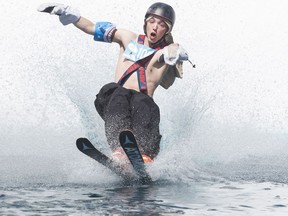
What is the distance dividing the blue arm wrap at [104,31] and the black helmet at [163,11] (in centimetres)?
66

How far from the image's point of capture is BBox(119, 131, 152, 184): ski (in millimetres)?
7262

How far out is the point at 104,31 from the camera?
29.9 feet

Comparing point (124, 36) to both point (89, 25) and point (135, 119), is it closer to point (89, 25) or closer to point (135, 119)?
point (89, 25)

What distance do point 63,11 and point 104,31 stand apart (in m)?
Answer: 0.73

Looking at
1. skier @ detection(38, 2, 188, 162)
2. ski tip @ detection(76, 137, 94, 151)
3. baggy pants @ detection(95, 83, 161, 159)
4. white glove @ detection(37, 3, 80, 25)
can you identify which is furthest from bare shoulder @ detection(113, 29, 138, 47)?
ski tip @ detection(76, 137, 94, 151)

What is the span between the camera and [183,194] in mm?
6348

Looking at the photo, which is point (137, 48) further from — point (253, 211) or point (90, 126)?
point (253, 211)

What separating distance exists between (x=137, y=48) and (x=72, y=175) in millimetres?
2294

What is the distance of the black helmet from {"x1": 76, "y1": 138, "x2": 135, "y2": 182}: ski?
2461 mm

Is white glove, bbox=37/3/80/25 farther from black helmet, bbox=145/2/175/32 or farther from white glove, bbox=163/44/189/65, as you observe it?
white glove, bbox=163/44/189/65

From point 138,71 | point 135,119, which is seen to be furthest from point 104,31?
point 135,119

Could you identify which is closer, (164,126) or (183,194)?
(183,194)

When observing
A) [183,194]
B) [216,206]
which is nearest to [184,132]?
[183,194]

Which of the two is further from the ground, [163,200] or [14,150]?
[14,150]
